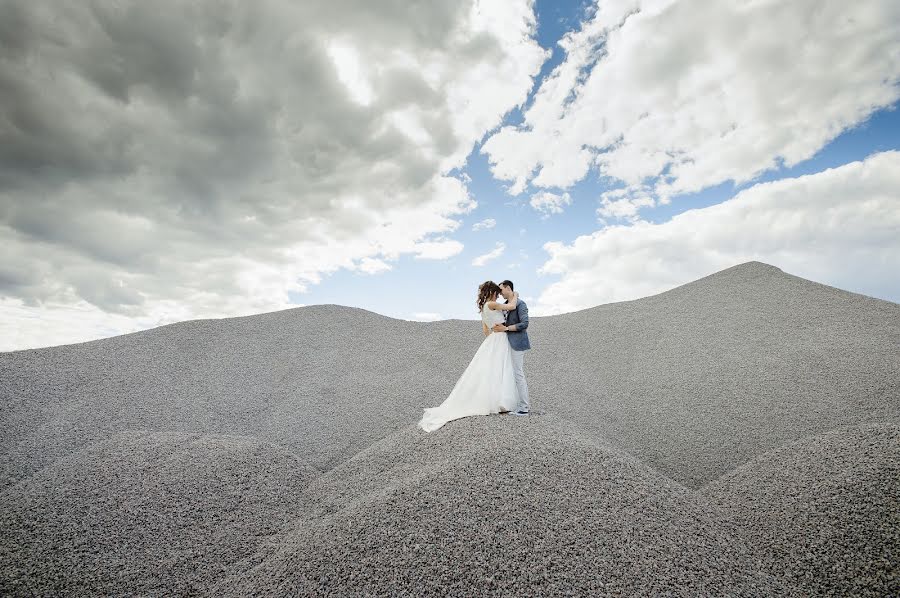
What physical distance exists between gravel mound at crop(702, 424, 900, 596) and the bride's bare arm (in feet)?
11.4

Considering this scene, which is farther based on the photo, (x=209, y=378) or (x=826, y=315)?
(x=826, y=315)

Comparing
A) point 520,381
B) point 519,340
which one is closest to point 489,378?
point 520,381

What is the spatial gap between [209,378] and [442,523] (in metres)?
8.43

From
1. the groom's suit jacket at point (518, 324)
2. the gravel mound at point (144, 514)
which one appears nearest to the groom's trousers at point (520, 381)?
the groom's suit jacket at point (518, 324)

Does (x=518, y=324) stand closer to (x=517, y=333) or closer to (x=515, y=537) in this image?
(x=517, y=333)

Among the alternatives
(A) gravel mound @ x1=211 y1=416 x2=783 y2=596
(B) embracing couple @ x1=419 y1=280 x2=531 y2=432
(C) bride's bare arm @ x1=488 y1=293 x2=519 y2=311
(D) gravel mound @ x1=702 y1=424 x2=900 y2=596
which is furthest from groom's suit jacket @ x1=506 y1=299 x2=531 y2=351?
(D) gravel mound @ x1=702 y1=424 x2=900 y2=596

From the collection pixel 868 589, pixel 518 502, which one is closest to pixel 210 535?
pixel 518 502

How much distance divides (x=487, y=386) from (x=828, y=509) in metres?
4.08

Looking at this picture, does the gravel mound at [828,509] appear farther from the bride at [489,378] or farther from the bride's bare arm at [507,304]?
the bride's bare arm at [507,304]

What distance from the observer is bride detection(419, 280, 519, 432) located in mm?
6520

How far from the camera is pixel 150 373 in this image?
9820 millimetres

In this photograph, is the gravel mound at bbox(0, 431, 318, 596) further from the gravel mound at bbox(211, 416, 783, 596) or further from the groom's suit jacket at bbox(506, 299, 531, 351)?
the groom's suit jacket at bbox(506, 299, 531, 351)

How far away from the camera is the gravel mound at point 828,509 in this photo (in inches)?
135

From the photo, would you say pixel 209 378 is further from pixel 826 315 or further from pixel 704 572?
pixel 826 315
